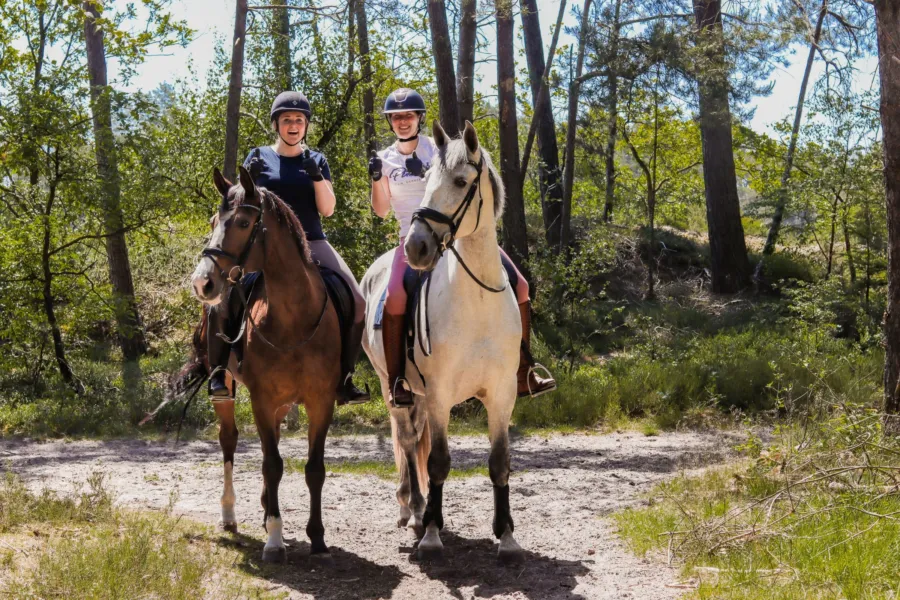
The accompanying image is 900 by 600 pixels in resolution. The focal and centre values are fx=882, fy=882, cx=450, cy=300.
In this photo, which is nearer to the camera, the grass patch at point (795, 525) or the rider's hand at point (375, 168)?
the grass patch at point (795, 525)

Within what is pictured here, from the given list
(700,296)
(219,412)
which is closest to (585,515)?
(219,412)

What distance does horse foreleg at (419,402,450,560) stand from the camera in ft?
19.4

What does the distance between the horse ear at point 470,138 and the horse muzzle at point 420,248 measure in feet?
2.14

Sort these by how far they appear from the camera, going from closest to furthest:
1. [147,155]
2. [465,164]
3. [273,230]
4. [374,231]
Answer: [465,164]
[273,230]
[147,155]
[374,231]

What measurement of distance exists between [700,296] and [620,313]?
95.7 inches

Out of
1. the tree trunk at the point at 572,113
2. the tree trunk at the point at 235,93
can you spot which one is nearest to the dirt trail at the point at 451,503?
the tree trunk at the point at 235,93

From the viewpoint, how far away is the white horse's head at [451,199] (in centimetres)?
513

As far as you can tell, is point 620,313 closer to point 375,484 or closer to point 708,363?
point 708,363

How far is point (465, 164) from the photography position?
5445mm

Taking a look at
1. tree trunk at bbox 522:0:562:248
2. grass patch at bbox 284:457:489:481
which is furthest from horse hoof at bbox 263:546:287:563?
tree trunk at bbox 522:0:562:248

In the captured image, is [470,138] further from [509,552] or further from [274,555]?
[274,555]

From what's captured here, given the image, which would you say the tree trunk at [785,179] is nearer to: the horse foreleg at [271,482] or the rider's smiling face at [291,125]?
the rider's smiling face at [291,125]

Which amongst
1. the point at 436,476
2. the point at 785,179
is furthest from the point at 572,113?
the point at 436,476

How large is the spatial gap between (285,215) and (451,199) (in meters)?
1.35
